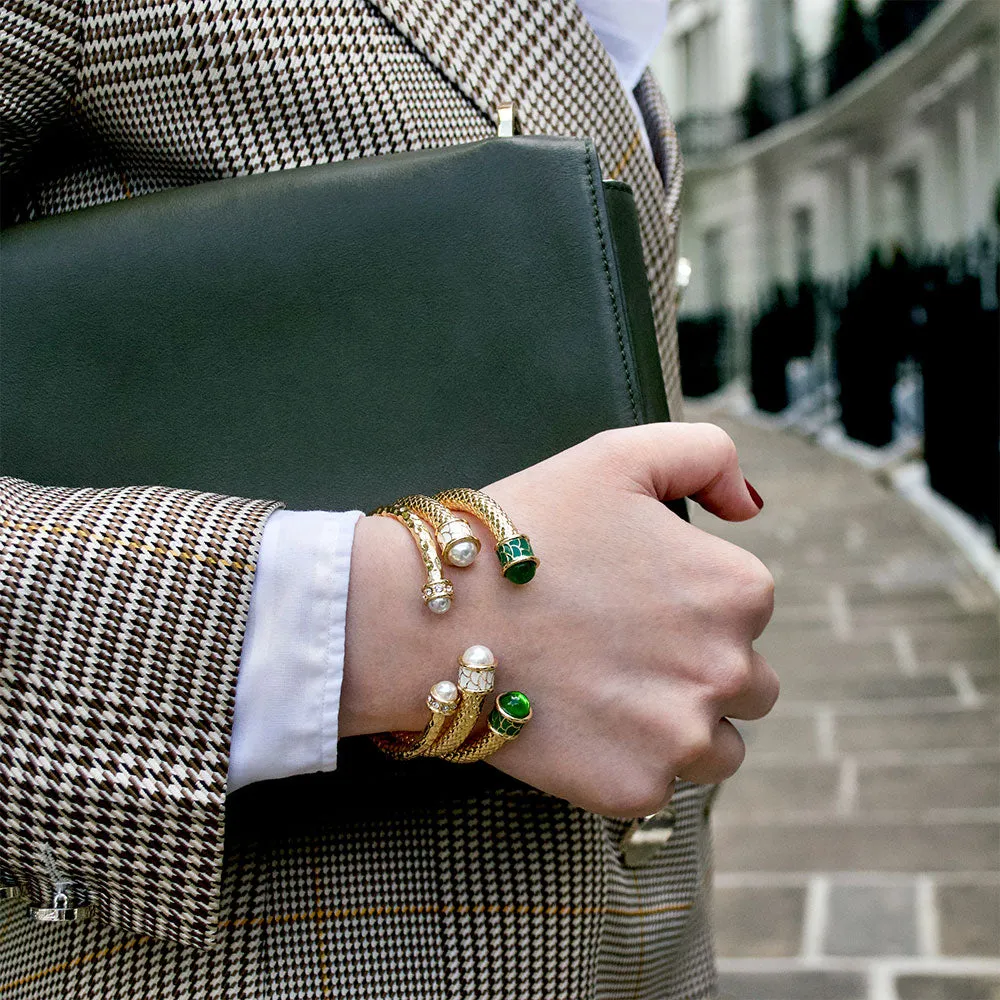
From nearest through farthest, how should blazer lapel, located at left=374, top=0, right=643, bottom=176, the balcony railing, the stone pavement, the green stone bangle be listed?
the green stone bangle → blazer lapel, located at left=374, top=0, right=643, bottom=176 → the stone pavement → the balcony railing

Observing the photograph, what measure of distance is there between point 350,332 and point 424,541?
17cm

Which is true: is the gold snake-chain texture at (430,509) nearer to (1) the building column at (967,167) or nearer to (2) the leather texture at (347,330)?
(2) the leather texture at (347,330)

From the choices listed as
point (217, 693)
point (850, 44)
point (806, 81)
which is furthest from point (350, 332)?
point (806, 81)

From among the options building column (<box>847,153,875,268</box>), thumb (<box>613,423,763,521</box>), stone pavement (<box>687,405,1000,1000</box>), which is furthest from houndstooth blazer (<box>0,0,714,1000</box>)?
building column (<box>847,153,875,268</box>)

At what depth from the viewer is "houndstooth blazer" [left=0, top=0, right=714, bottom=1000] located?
621mm

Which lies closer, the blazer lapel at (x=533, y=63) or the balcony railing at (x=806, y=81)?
the blazer lapel at (x=533, y=63)

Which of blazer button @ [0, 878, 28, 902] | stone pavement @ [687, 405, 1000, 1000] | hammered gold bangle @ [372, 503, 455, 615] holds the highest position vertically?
hammered gold bangle @ [372, 503, 455, 615]

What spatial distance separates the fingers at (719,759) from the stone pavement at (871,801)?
5.34 ft

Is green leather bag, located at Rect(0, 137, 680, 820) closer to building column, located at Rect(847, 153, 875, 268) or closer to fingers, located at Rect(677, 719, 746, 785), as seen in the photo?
fingers, located at Rect(677, 719, 746, 785)

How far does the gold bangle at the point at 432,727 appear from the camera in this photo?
61 cm

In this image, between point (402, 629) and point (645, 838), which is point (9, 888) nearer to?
point (402, 629)

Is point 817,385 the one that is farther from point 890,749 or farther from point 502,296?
point 502,296

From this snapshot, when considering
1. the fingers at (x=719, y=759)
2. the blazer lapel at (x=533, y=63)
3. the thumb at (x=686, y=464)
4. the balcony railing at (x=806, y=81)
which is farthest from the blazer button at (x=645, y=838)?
the balcony railing at (x=806, y=81)

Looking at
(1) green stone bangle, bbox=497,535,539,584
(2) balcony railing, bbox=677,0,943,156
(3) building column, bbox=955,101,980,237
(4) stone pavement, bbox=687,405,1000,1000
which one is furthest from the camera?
(2) balcony railing, bbox=677,0,943,156
